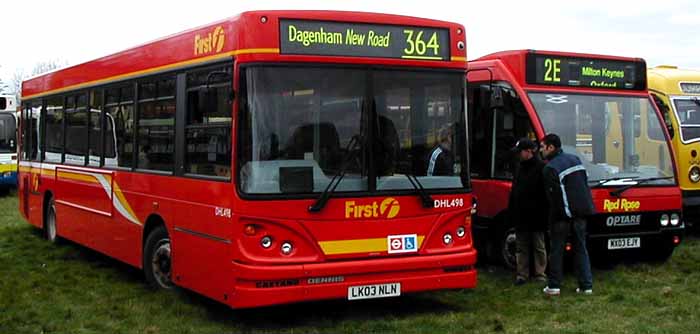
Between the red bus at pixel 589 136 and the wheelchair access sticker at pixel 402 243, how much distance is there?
3.27 meters

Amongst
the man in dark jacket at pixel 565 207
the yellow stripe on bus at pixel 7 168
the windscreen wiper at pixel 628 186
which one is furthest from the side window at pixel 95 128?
the yellow stripe on bus at pixel 7 168

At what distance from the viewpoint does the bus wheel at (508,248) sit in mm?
11789

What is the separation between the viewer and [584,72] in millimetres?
11953

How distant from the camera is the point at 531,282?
36.0 feet

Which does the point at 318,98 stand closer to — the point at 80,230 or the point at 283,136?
the point at 283,136

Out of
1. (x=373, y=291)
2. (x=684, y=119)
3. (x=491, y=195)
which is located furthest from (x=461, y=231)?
(x=684, y=119)

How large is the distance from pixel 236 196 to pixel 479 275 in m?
4.40

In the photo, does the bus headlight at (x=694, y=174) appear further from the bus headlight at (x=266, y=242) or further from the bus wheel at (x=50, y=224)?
the bus wheel at (x=50, y=224)

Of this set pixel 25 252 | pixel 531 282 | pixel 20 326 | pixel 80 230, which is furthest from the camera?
pixel 25 252

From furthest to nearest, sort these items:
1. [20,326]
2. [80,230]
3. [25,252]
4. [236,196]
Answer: [25,252] < [80,230] < [20,326] < [236,196]

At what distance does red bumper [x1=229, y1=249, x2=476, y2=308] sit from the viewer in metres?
8.07

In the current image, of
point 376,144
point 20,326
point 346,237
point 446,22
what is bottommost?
point 20,326

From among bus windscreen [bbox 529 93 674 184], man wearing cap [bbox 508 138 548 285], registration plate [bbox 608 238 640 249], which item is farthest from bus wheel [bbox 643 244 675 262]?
man wearing cap [bbox 508 138 548 285]

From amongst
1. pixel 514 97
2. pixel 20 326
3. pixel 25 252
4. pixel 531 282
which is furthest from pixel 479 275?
pixel 25 252
